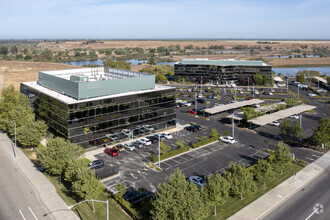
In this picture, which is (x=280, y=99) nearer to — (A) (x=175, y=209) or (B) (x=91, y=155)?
(B) (x=91, y=155)

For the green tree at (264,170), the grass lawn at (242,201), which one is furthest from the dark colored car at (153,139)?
the grass lawn at (242,201)

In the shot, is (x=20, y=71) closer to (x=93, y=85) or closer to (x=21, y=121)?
(x=21, y=121)

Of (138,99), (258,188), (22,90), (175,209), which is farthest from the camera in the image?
(22,90)

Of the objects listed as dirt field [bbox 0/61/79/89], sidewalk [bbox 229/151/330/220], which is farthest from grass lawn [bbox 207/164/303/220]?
dirt field [bbox 0/61/79/89]

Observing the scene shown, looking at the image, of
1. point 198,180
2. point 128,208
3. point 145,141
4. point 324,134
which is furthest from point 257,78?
point 128,208

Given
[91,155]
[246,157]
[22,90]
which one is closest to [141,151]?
[91,155]

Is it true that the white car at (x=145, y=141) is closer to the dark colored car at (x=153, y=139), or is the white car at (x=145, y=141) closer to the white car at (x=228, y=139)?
the dark colored car at (x=153, y=139)
